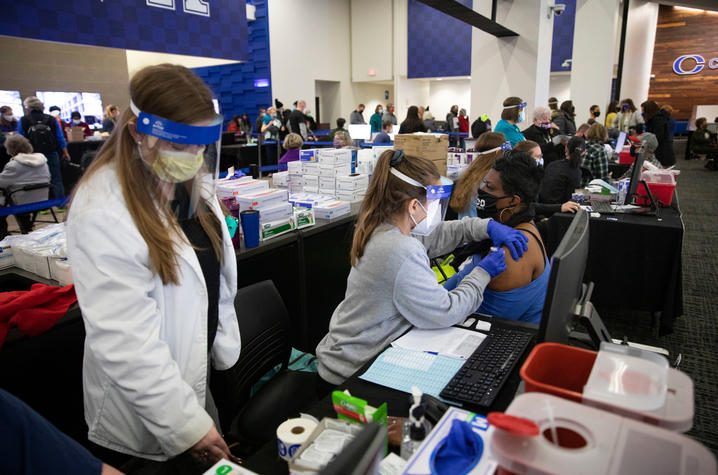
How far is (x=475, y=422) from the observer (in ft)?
3.46

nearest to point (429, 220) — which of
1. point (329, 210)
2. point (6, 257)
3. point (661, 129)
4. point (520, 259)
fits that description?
point (520, 259)

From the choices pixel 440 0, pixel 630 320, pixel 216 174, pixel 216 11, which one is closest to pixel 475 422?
pixel 216 174

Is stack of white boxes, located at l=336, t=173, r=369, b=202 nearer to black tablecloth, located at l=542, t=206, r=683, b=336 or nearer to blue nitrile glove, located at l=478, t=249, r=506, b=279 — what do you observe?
black tablecloth, located at l=542, t=206, r=683, b=336

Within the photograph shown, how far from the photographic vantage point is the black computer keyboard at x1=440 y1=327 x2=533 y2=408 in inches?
48.8

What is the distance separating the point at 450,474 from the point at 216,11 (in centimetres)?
664

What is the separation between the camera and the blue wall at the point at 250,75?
1441cm

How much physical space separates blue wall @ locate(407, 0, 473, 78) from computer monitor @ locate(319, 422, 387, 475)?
677 inches

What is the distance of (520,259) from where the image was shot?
1945 mm

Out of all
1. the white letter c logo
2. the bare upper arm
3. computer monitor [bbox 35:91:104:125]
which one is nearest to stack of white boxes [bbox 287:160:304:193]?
the bare upper arm

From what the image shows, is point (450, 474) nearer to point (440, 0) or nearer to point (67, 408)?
point (67, 408)

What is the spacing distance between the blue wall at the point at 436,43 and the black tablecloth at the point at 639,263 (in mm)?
14147

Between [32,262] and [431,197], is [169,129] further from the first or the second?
[32,262]

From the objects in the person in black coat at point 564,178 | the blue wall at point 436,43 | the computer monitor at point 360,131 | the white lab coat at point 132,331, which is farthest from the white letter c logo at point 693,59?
the white lab coat at point 132,331

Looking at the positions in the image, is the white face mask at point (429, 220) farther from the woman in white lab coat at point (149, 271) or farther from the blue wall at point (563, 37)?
the blue wall at point (563, 37)
